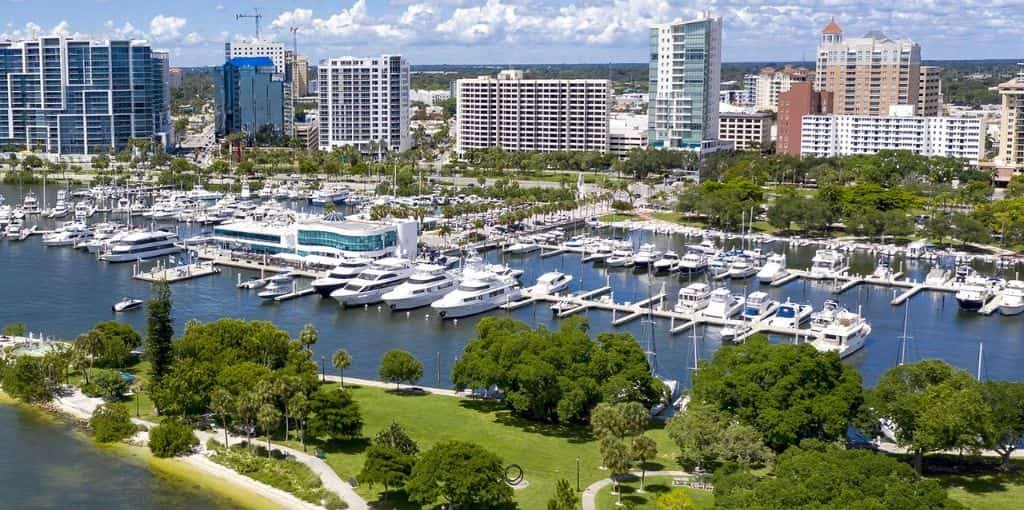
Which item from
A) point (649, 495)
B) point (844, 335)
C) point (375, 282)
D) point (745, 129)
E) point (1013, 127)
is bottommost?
point (649, 495)

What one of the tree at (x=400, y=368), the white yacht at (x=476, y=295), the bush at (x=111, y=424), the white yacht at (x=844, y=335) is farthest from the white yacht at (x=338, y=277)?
the white yacht at (x=844, y=335)

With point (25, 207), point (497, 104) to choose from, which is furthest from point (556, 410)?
point (497, 104)

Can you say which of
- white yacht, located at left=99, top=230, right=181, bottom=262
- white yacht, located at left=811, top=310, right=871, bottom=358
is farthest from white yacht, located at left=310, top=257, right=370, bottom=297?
white yacht, located at left=811, top=310, right=871, bottom=358

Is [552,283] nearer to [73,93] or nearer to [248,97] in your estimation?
[73,93]

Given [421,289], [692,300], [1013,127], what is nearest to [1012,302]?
[692,300]

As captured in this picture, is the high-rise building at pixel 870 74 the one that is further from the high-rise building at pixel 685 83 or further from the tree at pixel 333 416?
the tree at pixel 333 416
